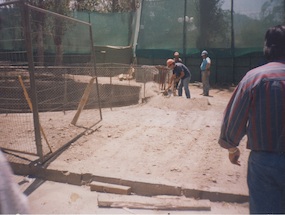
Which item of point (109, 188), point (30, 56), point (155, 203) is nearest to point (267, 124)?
point (155, 203)

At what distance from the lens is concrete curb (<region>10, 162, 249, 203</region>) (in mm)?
3621

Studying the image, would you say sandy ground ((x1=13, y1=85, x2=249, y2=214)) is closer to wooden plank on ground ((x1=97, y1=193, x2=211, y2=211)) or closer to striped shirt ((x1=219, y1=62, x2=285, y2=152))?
wooden plank on ground ((x1=97, y1=193, x2=211, y2=211))

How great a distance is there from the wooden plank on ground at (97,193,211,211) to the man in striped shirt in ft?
4.55

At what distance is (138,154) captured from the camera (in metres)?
4.86

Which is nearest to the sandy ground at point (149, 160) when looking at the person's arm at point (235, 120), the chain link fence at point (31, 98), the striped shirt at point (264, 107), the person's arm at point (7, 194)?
the chain link fence at point (31, 98)

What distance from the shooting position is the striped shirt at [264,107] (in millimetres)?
Result: 2016

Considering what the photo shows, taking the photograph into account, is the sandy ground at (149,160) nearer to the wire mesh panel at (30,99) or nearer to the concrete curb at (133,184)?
the concrete curb at (133,184)

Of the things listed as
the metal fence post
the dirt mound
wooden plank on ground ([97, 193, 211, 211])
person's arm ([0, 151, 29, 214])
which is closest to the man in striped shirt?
wooden plank on ground ([97, 193, 211, 211])

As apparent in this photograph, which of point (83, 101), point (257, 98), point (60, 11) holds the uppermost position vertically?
point (60, 11)

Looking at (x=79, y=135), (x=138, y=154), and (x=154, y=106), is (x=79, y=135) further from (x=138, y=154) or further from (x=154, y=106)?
(x=154, y=106)

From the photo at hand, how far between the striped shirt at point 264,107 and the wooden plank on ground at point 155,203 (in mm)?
1560

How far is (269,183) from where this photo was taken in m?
2.03

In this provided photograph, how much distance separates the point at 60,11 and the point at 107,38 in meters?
3.36

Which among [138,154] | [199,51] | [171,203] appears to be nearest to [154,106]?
[138,154]
